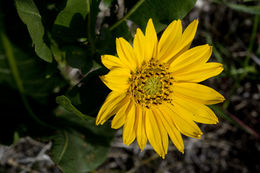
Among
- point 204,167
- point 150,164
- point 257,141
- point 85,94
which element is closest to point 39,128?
→ point 85,94

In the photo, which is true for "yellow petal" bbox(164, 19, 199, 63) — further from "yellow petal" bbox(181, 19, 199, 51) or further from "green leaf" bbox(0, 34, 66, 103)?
"green leaf" bbox(0, 34, 66, 103)

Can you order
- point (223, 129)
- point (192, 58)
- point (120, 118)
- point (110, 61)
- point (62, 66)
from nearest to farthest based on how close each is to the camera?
point (110, 61)
point (120, 118)
point (192, 58)
point (62, 66)
point (223, 129)

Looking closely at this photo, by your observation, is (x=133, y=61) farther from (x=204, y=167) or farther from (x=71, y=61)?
(x=204, y=167)

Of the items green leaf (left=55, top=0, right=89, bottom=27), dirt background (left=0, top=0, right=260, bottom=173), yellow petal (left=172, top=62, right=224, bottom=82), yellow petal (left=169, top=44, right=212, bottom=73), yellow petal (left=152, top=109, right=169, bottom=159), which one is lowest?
dirt background (left=0, top=0, right=260, bottom=173)

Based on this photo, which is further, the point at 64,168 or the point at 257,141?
the point at 257,141

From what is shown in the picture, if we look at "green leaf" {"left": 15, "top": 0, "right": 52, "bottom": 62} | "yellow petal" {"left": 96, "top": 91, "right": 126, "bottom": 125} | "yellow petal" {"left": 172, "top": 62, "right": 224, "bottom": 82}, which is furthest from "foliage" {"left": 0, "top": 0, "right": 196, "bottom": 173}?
"yellow petal" {"left": 172, "top": 62, "right": 224, "bottom": 82}

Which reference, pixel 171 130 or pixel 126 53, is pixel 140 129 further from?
pixel 126 53

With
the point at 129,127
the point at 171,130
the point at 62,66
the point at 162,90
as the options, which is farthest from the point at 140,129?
the point at 62,66
